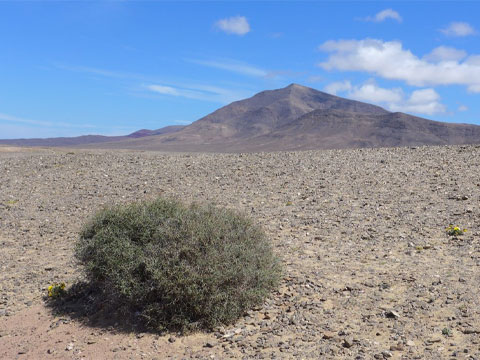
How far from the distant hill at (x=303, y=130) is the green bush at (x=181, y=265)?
93.4 m

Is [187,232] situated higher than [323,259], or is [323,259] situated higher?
[187,232]

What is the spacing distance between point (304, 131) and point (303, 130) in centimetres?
71

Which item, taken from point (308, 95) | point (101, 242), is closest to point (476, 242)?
point (101, 242)

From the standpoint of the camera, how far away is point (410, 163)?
12.8m

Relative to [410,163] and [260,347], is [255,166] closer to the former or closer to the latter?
[410,163]

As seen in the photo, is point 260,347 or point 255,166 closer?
point 260,347

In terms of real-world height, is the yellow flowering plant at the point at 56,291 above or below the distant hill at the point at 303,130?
below

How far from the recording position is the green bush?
5402mm

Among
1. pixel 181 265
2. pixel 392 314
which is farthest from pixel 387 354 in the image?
pixel 181 265

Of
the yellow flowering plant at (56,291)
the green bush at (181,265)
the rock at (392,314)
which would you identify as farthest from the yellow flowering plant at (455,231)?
the yellow flowering plant at (56,291)

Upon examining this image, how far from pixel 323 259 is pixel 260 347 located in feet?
7.90

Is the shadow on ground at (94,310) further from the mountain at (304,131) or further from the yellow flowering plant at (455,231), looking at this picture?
the mountain at (304,131)

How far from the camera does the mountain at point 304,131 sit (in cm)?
10281

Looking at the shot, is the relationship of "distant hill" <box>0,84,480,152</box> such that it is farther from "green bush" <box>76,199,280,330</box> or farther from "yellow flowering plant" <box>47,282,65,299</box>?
"yellow flowering plant" <box>47,282,65,299</box>
